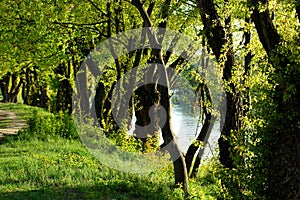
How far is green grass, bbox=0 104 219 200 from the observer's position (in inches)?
384

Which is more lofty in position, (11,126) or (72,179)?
(11,126)

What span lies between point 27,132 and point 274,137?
12.5 meters

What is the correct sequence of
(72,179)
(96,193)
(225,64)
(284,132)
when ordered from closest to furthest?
(284,132) < (96,193) < (225,64) < (72,179)

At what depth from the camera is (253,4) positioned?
25.5 ft

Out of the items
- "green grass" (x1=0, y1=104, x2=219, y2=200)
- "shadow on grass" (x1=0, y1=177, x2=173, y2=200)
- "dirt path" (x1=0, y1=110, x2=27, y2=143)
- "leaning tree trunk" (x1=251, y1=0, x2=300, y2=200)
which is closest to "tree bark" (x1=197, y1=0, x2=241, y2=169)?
"green grass" (x1=0, y1=104, x2=219, y2=200)

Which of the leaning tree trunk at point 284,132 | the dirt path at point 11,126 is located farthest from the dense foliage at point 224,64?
the dirt path at point 11,126

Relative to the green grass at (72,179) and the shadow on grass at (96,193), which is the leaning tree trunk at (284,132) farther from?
the shadow on grass at (96,193)

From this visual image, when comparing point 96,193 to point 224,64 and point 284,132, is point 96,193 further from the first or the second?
point 284,132

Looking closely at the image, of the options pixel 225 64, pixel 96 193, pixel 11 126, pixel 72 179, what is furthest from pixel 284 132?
pixel 11 126

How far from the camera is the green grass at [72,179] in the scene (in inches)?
384

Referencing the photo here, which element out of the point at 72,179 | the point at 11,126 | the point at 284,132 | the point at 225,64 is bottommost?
the point at 72,179

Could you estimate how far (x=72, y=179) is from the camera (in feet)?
35.9

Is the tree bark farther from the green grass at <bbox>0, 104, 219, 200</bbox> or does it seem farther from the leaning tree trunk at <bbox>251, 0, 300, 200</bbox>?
the leaning tree trunk at <bbox>251, 0, 300, 200</bbox>

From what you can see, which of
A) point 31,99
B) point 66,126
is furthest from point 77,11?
point 31,99
